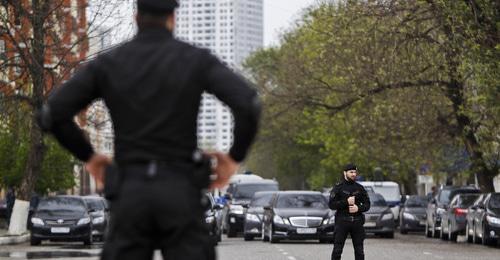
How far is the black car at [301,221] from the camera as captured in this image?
3781 cm

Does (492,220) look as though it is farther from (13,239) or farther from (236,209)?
Answer: (13,239)

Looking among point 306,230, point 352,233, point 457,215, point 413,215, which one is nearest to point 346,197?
point 352,233

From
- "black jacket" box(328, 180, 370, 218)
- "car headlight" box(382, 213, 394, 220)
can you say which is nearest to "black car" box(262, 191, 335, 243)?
"car headlight" box(382, 213, 394, 220)

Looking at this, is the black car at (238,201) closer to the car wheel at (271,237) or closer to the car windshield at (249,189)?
the car windshield at (249,189)

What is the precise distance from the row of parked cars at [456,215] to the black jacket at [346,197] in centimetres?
1669

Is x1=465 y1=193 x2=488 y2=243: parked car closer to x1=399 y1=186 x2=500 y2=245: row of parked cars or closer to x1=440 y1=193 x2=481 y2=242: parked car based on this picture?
x1=399 y1=186 x2=500 y2=245: row of parked cars

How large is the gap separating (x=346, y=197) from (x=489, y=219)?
17.4m

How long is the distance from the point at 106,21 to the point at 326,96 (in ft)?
52.3

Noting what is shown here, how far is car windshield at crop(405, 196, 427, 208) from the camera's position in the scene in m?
55.0

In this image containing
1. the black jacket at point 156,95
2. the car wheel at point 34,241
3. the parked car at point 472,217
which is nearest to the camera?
the black jacket at point 156,95

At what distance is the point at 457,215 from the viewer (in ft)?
142

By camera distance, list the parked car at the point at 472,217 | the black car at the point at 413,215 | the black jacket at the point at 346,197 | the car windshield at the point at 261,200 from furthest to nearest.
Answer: the black car at the point at 413,215
the car windshield at the point at 261,200
the parked car at the point at 472,217
the black jacket at the point at 346,197

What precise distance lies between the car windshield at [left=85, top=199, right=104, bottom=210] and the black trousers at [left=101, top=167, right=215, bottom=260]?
35656 millimetres

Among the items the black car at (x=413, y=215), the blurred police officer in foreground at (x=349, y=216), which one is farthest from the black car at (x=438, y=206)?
the blurred police officer in foreground at (x=349, y=216)
